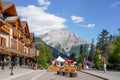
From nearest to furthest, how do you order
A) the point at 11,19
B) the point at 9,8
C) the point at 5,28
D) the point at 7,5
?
the point at 5,28, the point at 7,5, the point at 9,8, the point at 11,19

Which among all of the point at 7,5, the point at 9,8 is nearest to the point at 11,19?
the point at 9,8

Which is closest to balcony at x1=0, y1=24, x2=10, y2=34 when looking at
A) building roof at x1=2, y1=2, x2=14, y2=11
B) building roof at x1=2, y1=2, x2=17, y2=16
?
building roof at x1=2, y1=2, x2=17, y2=16

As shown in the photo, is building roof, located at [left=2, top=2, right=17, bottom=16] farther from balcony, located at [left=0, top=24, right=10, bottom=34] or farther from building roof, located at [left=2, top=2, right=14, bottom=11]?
balcony, located at [left=0, top=24, right=10, bottom=34]

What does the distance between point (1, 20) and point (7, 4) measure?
35.8 ft

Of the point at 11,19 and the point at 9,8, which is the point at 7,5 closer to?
the point at 9,8

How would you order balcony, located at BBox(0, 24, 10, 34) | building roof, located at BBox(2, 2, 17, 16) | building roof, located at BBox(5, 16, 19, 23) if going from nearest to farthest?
balcony, located at BBox(0, 24, 10, 34) < building roof, located at BBox(2, 2, 17, 16) < building roof, located at BBox(5, 16, 19, 23)

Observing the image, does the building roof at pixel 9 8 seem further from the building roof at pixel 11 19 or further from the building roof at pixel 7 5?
the building roof at pixel 11 19

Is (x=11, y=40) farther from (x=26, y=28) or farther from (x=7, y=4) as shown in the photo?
(x=26, y=28)

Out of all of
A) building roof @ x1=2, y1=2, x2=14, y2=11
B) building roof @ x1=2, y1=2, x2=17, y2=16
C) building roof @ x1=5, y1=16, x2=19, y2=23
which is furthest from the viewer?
building roof @ x1=5, y1=16, x2=19, y2=23

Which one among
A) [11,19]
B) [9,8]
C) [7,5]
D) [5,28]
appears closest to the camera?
[5,28]

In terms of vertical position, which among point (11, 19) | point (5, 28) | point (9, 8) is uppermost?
point (9, 8)

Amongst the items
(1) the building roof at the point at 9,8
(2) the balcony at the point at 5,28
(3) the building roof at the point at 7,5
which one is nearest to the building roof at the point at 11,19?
(1) the building roof at the point at 9,8

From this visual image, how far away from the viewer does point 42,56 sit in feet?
275

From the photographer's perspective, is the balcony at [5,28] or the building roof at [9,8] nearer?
the balcony at [5,28]
